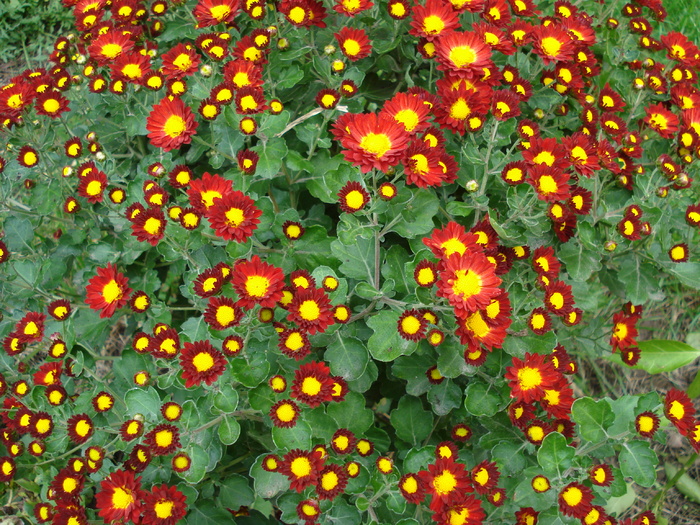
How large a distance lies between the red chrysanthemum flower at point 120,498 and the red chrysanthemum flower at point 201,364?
0.34 m

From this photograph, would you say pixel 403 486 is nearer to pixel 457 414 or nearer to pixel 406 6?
pixel 457 414

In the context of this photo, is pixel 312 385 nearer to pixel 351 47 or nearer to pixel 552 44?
pixel 351 47

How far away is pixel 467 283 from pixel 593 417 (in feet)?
2.35

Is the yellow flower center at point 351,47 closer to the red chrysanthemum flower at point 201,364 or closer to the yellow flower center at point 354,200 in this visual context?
the yellow flower center at point 354,200

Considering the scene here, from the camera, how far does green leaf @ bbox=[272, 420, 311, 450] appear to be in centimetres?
177

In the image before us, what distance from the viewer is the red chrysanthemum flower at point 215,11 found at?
2.20 m

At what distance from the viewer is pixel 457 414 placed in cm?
217

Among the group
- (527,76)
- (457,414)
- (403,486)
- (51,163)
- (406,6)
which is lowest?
(457,414)

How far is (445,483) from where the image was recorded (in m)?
1.72

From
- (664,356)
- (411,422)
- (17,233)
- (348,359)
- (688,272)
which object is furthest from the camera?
(664,356)

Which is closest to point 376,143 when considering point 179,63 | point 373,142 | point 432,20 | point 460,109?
point 373,142

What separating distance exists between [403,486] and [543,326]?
681mm

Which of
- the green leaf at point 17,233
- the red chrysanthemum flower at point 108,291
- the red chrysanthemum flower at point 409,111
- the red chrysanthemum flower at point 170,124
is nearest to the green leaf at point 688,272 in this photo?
the red chrysanthemum flower at point 409,111

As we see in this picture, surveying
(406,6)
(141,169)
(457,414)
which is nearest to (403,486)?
(457,414)
